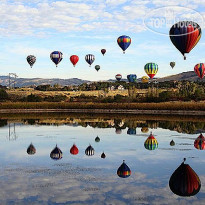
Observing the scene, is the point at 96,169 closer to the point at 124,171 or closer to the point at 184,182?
the point at 124,171

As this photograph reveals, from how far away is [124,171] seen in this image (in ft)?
58.0

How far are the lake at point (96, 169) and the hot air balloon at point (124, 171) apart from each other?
5 centimetres

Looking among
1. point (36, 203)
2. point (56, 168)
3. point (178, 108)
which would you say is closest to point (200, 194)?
point (36, 203)

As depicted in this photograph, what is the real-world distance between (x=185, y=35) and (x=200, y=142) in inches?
757

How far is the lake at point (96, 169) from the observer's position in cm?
1352

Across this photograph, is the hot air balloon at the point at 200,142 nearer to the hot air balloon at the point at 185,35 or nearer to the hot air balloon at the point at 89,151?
the hot air balloon at the point at 89,151

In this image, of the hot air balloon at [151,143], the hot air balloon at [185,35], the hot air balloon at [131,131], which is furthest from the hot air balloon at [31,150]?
the hot air balloon at [185,35]

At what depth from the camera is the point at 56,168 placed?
60.8ft

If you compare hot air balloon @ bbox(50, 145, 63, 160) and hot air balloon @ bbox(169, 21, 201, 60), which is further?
hot air balloon @ bbox(169, 21, 201, 60)

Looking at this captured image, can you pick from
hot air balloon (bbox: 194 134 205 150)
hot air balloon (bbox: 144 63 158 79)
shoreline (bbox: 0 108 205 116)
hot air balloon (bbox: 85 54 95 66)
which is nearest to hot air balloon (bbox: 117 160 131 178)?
hot air balloon (bbox: 194 134 205 150)

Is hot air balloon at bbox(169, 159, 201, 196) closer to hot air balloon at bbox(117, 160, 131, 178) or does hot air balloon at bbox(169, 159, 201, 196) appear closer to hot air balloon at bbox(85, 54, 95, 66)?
hot air balloon at bbox(117, 160, 131, 178)

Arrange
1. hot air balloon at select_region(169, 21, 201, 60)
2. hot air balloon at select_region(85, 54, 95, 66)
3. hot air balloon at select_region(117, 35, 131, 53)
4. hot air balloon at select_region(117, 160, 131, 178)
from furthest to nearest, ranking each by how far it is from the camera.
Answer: hot air balloon at select_region(85, 54, 95, 66) < hot air balloon at select_region(117, 35, 131, 53) < hot air balloon at select_region(169, 21, 201, 60) < hot air balloon at select_region(117, 160, 131, 178)

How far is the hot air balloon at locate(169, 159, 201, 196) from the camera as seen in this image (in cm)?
1433

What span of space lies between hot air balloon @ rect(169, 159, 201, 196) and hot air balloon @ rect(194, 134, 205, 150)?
7763 mm
